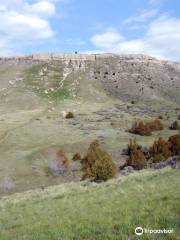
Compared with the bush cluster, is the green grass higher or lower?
higher

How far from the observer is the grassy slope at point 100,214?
13.8m

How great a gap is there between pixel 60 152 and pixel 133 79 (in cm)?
8564

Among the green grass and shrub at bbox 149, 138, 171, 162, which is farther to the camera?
the green grass

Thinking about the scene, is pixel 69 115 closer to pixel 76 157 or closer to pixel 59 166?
pixel 76 157

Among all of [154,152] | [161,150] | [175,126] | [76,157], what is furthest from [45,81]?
[161,150]

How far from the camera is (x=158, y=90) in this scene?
13750 centimetres

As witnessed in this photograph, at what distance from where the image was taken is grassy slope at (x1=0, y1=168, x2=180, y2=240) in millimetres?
13765

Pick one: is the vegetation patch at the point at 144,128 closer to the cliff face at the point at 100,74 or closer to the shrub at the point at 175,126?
the shrub at the point at 175,126

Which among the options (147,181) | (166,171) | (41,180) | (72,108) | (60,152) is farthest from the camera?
(72,108)

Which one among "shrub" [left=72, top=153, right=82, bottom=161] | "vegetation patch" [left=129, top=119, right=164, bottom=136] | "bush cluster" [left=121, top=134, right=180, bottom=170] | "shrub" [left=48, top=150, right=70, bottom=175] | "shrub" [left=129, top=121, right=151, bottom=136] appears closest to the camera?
"bush cluster" [left=121, top=134, right=180, bottom=170]

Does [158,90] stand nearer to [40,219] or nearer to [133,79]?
[133,79]

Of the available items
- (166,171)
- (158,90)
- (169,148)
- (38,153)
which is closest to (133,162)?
(169,148)

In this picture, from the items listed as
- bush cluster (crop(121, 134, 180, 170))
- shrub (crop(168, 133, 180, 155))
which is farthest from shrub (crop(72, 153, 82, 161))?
shrub (crop(168, 133, 180, 155))

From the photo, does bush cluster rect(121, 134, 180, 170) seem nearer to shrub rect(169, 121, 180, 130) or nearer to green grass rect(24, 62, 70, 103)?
shrub rect(169, 121, 180, 130)
